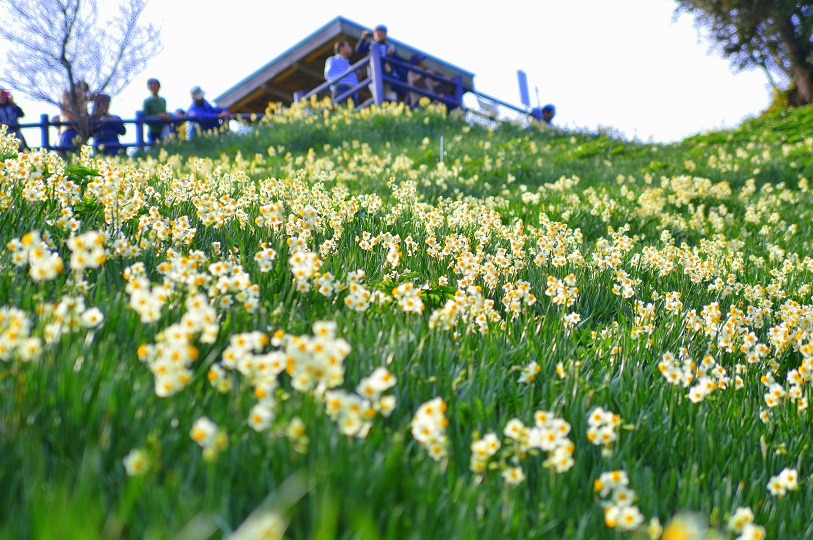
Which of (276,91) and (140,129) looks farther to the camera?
(276,91)

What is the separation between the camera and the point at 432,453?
6.24 feet

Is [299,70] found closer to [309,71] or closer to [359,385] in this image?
[309,71]

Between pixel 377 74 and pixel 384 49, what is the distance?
0.75 meters

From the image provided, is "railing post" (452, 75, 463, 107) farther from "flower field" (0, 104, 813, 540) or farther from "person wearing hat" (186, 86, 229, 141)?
"flower field" (0, 104, 813, 540)

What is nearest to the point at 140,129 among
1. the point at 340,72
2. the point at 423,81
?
the point at 340,72

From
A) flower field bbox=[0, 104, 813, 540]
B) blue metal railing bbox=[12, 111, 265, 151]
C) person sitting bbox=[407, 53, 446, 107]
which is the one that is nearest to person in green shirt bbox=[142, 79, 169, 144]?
blue metal railing bbox=[12, 111, 265, 151]

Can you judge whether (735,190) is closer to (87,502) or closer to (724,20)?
(87,502)

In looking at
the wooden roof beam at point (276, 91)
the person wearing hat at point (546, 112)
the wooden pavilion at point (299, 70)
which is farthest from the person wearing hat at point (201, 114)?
the person wearing hat at point (546, 112)

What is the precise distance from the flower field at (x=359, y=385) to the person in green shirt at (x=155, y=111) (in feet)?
46.6

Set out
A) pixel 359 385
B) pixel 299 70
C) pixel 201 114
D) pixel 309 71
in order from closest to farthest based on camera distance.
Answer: pixel 359 385 → pixel 201 114 → pixel 309 71 → pixel 299 70

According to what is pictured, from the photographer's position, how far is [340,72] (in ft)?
66.2

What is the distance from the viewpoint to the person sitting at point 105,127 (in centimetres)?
1668

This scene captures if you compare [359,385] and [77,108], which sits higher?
[77,108]

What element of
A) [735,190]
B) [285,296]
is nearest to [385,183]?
[735,190]
